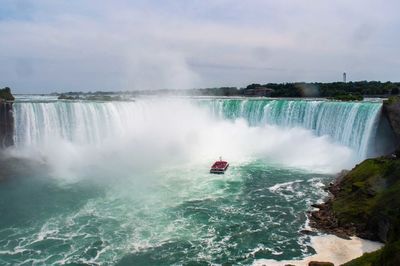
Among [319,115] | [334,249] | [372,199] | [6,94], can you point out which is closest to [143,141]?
[6,94]

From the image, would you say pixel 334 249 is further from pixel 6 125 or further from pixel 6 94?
pixel 6 94

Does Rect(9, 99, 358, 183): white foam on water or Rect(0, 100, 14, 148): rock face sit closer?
Rect(9, 99, 358, 183): white foam on water

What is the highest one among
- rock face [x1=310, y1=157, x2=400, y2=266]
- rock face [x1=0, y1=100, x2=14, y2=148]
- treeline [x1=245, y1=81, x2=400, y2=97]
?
treeline [x1=245, y1=81, x2=400, y2=97]

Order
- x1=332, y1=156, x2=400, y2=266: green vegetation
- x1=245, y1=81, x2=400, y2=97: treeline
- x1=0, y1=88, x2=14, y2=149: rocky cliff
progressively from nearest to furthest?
x1=332, y1=156, x2=400, y2=266: green vegetation, x1=0, y1=88, x2=14, y2=149: rocky cliff, x1=245, y1=81, x2=400, y2=97: treeline

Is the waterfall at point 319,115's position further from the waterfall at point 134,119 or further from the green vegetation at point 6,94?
the green vegetation at point 6,94

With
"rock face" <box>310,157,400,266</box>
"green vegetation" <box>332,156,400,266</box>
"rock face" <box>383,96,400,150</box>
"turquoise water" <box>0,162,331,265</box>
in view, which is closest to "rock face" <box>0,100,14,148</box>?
"turquoise water" <box>0,162,331,265</box>

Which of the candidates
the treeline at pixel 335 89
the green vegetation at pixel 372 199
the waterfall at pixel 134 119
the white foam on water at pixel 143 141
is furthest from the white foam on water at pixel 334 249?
the treeline at pixel 335 89

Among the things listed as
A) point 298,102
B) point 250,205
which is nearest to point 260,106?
point 298,102

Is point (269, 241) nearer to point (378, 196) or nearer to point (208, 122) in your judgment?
point (378, 196)

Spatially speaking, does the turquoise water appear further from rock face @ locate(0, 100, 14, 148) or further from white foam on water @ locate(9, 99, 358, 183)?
rock face @ locate(0, 100, 14, 148)
